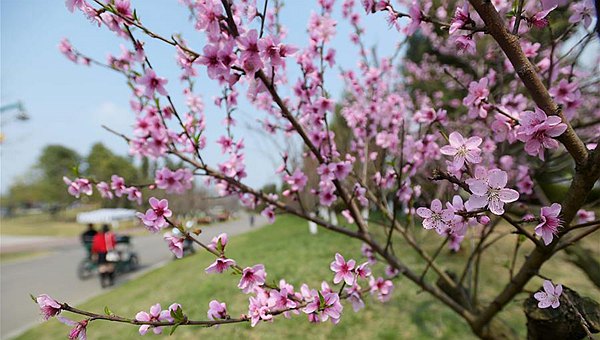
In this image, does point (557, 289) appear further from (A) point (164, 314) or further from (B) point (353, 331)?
(B) point (353, 331)

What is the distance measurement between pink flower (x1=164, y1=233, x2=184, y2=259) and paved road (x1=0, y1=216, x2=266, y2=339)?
246 inches

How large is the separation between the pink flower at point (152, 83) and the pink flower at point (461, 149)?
1.29 metres

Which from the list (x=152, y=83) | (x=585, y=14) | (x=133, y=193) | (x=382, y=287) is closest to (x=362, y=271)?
(x=382, y=287)

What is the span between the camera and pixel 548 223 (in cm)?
99

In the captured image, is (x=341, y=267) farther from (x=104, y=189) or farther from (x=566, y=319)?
(x=104, y=189)

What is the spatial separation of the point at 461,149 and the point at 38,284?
12.0 metres

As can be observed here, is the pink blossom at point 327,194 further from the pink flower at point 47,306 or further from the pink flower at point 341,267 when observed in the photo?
the pink flower at point 47,306

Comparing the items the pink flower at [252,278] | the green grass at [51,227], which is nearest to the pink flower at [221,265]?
the pink flower at [252,278]

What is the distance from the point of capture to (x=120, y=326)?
5.88 metres

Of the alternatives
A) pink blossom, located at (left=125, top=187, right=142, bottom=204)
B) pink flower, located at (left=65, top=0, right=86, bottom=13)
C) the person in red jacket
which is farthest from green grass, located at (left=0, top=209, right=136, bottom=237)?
pink flower, located at (left=65, top=0, right=86, bottom=13)

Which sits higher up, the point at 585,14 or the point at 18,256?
the point at 585,14

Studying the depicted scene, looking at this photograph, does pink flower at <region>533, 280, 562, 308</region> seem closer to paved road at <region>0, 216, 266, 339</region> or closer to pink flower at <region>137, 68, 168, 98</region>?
pink flower at <region>137, 68, 168, 98</region>

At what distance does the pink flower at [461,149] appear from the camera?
Answer: 0.93m

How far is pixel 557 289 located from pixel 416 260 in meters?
7.08
